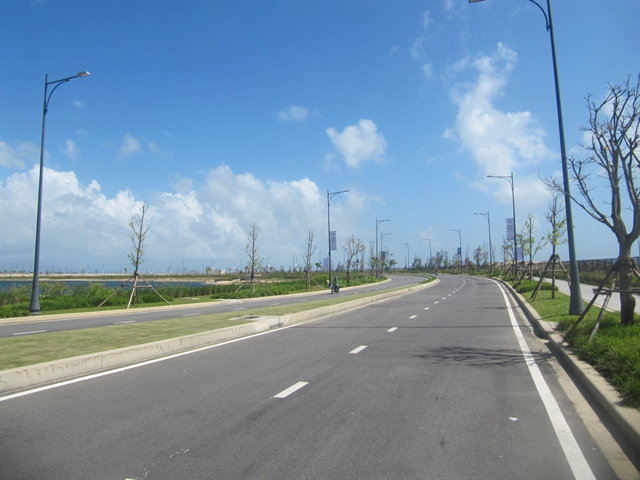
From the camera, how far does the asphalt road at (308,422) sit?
16.6 ft

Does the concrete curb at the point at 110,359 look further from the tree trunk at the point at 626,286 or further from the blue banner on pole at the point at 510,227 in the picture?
the blue banner on pole at the point at 510,227

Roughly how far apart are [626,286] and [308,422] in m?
8.44

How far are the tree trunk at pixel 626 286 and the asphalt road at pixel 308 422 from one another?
2305mm

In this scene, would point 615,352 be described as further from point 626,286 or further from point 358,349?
point 358,349

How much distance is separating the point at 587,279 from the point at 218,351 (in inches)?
1636

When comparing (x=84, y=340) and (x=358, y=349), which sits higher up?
(x=84, y=340)

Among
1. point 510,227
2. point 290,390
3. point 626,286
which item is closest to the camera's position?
point 290,390

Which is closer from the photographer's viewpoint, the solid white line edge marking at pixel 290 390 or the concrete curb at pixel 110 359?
the solid white line edge marking at pixel 290 390

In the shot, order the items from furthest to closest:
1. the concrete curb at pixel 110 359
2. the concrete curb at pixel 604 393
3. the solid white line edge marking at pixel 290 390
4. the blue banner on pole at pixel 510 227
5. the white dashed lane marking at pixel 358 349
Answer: the blue banner on pole at pixel 510 227 < the white dashed lane marking at pixel 358 349 < the concrete curb at pixel 110 359 < the solid white line edge marking at pixel 290 390 < the concrete curb at pixel 604 393

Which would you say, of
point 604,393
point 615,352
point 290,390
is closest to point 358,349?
point 290,390

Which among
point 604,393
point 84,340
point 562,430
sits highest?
point 84,340

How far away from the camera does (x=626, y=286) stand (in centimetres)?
1141

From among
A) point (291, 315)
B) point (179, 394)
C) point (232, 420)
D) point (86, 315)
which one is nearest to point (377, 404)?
point (232, 420)

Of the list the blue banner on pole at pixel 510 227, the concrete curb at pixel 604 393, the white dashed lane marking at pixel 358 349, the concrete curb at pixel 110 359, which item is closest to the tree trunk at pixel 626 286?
the concrete curb at pixel 604 393
